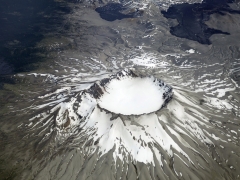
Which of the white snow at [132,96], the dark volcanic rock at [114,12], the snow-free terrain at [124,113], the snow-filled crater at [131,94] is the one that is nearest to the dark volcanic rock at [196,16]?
the snow-free terrain at [124,113]

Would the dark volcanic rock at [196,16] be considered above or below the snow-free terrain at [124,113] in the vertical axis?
above

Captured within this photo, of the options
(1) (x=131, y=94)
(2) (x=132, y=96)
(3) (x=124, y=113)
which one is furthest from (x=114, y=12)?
(3) (x=124, y=113)

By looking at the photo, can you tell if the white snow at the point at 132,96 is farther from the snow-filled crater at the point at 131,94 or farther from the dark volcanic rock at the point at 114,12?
the dark volcanic rock at the point at 114,12

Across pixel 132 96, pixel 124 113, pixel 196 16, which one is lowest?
pixel 124 113

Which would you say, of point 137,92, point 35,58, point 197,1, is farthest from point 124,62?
point 197,1

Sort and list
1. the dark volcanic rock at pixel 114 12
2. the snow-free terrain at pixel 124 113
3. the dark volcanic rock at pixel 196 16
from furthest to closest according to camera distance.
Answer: the dark volcanic rock at pixel 114 12
the dark volcanic rock at pixel 196 16
the snow-free terrain at pixel 124 113

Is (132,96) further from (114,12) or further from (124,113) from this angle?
(114,12)

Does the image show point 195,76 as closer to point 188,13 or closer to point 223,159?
point 223,159

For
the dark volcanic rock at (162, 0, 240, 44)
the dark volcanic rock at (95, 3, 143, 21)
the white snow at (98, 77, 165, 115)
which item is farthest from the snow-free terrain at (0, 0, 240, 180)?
the dark volcanic rock at (95, 3, 143, 21)
